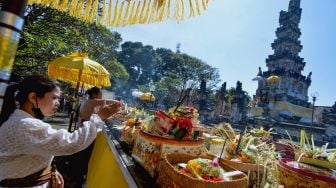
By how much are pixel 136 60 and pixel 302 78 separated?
148 ft

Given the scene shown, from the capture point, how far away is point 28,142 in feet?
6.03

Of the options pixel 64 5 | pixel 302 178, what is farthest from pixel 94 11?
pixel 302 178

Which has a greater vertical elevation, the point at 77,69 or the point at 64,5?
the point at 77,69

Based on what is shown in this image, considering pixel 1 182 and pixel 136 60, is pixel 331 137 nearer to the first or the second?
pixel 1 182

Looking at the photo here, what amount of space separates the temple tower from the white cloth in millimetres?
48155

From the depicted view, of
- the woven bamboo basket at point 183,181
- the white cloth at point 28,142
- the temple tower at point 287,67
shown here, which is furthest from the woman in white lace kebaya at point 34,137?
the temple tower at point 287,67

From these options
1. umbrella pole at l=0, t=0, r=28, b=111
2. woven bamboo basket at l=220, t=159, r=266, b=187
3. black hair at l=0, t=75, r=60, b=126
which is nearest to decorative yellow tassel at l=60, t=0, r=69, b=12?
black hair at l=0, t=75, r=60, b=126

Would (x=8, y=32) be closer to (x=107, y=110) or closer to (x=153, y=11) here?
(x=153, y=11)

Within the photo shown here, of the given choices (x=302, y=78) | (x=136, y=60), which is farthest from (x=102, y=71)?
(x=136, y=60)

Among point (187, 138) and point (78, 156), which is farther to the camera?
point (78, 156)

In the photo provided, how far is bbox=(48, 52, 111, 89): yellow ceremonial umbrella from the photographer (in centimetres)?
673

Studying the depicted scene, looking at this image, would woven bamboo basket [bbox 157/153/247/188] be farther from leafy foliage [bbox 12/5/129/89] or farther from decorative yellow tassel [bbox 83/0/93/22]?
leafy foliage [bbox 12/5/129/89]

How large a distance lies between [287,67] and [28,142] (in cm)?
5599

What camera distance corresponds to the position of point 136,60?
81.7 m
